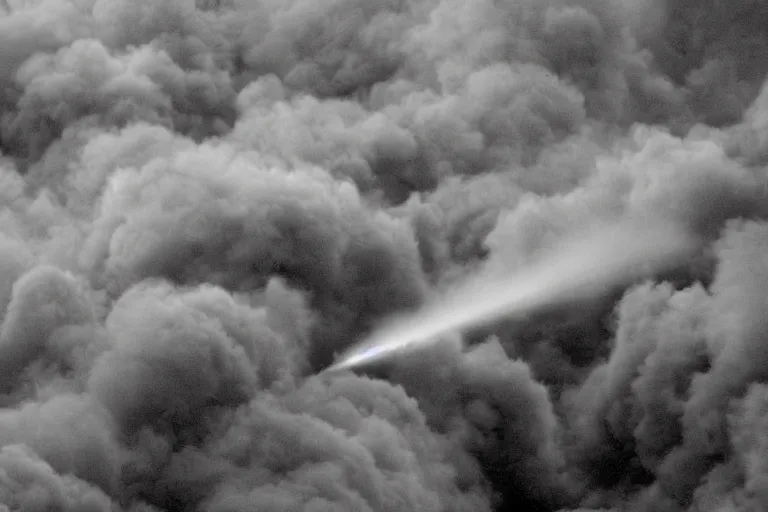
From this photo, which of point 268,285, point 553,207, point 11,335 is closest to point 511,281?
point 553,207

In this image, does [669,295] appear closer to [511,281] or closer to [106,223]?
[511,281]

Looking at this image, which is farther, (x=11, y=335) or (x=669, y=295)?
(x=669, y=295)

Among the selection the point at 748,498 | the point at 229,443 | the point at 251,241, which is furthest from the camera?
the point at 251,241

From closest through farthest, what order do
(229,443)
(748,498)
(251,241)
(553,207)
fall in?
(229,443) < (748,498) < (251,241) < (553,207)

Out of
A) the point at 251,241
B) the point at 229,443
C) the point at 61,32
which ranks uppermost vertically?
the point at 61,32

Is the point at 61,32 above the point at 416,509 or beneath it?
above

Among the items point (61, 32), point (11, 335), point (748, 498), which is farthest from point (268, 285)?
point (748, 498)
